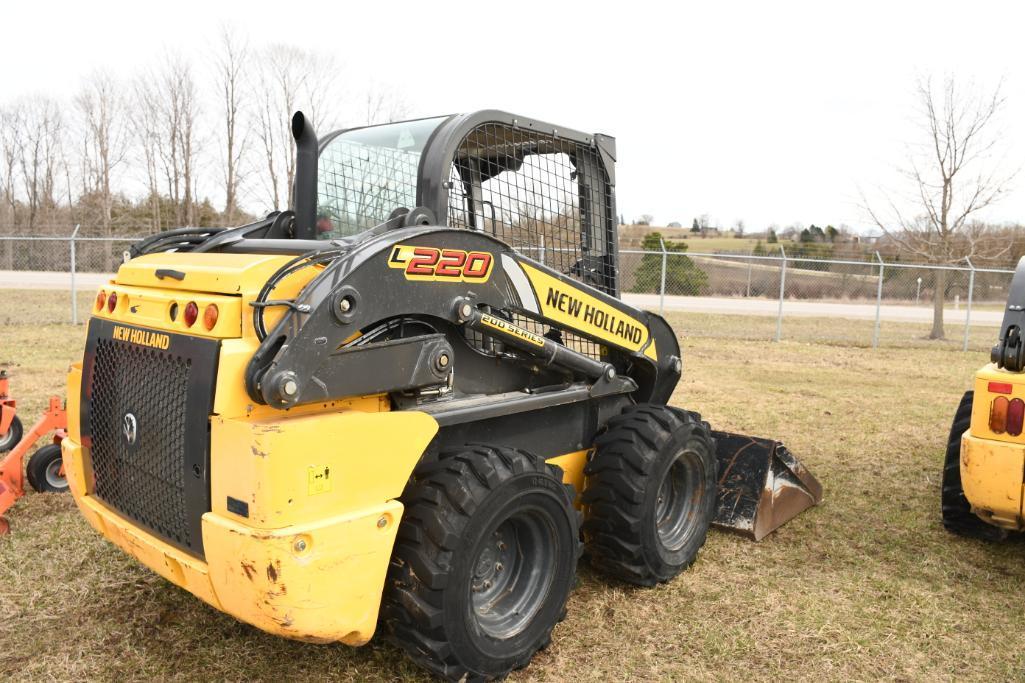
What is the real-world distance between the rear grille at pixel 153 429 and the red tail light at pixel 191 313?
6 centimetres

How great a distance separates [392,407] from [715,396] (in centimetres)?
687

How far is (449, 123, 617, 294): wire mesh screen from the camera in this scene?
3.76 m

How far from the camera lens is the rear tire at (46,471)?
5.07 metres

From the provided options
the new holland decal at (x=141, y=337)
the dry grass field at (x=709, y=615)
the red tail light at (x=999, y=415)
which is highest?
the new holland decal at (x=141, y=337)

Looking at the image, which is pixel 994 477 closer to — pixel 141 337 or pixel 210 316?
pixel 210 316

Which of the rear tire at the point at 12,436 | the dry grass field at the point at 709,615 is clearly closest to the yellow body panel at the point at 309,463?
the dry grass field at the point at 709,615

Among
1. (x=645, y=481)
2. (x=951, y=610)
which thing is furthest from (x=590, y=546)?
(x=951, y=610)

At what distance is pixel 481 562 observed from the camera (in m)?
3.23

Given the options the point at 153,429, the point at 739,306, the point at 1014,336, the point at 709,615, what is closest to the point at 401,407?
the point at 153,429

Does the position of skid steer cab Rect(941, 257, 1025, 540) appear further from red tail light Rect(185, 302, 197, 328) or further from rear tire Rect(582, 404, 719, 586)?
red tail light Rect(185, 302, 197, 328)

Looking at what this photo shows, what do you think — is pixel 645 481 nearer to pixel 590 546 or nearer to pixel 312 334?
pixel 590 546

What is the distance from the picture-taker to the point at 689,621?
3656mm

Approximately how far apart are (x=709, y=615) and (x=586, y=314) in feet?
4.98

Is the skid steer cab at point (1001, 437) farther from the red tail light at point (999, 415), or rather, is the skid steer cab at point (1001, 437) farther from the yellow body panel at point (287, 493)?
the yellow body panel at point (287, 493)
